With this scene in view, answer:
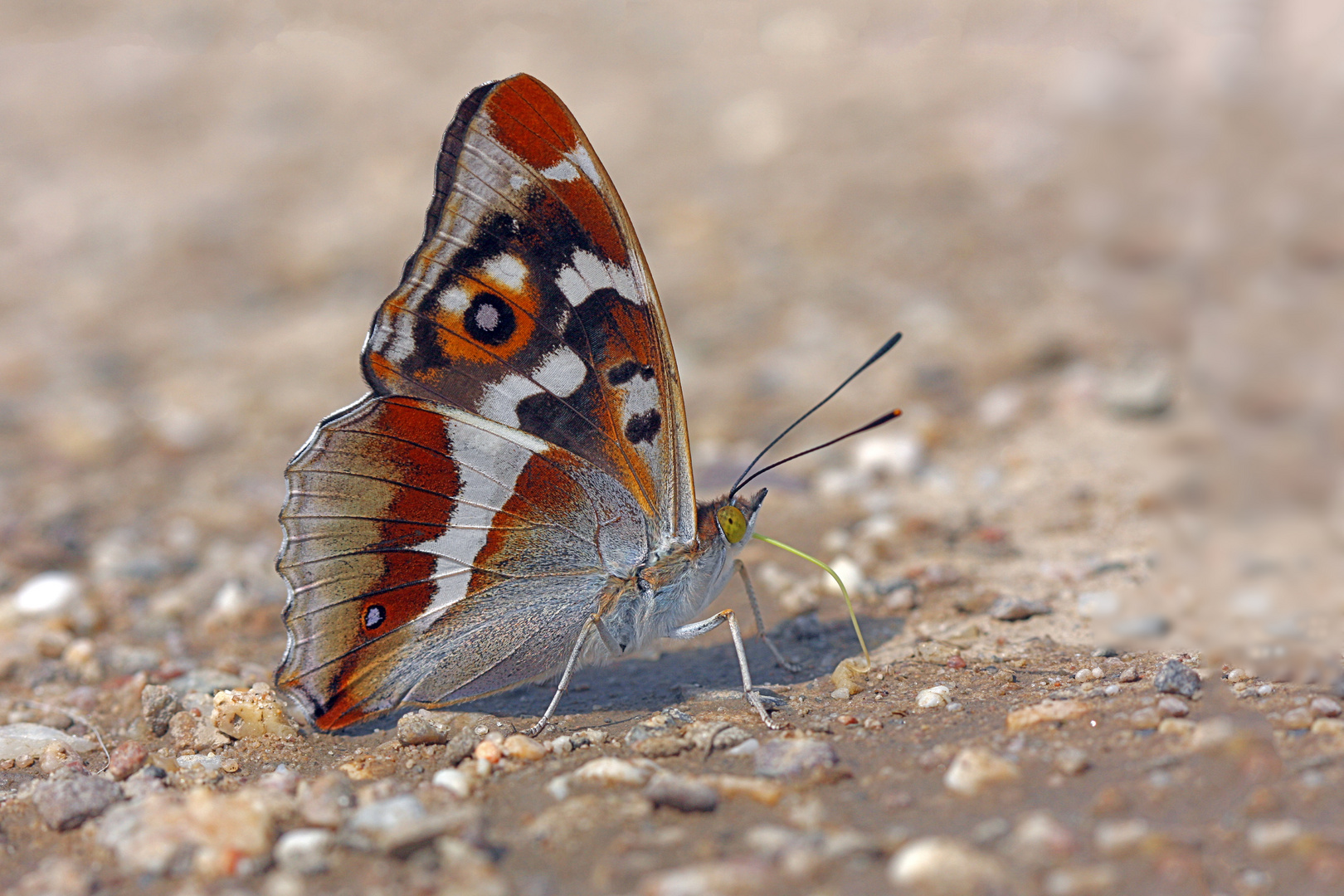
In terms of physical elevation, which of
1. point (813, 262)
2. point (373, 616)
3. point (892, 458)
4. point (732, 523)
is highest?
point (813, 262)

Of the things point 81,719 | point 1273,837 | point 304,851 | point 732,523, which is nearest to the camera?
Result: point 1273,837

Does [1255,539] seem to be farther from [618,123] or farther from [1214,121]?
[618,123]

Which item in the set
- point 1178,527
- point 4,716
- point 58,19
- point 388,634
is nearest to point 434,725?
point 388,634

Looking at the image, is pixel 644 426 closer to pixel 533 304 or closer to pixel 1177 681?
pixel 533 304

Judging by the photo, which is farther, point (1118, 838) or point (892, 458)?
point (892, 458)

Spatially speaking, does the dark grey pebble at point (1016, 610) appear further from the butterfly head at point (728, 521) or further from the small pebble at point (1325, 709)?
the small pebble at point (1325, 709)

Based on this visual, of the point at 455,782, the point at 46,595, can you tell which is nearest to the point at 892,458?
the point at 455,782

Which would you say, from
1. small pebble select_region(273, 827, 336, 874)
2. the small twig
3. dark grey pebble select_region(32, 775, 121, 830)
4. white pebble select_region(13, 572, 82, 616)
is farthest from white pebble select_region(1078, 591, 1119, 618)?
white pebble select_region(13, 572, 82, 616)

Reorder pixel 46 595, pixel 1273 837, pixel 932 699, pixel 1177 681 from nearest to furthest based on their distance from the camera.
Result: pixel 1273 837 → pixel 1177 681 → pixel 932 699 → pixel 46 595

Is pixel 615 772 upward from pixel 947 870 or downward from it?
upward
